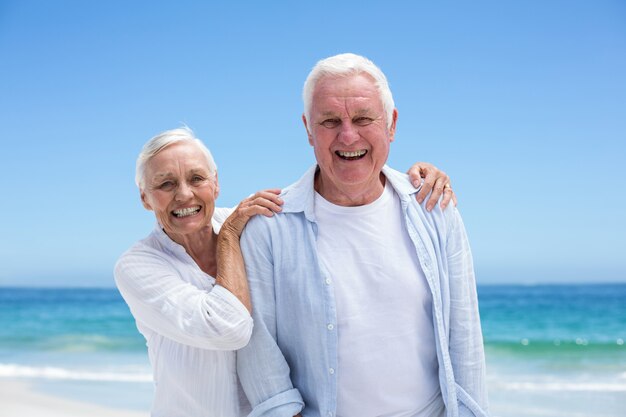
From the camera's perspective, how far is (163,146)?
2.47 m

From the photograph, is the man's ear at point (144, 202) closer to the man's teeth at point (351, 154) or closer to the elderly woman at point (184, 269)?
the elderly woman at point (184, 269)

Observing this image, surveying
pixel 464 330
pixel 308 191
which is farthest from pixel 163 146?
pixel 464 330

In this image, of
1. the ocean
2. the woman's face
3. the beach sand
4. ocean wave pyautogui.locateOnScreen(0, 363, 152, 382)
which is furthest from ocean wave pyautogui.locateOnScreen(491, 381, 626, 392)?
the woman's face

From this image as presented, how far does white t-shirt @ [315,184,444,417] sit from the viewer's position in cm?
235

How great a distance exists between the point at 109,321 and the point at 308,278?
1422cm

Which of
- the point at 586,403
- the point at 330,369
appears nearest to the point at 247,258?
the point at 330,369

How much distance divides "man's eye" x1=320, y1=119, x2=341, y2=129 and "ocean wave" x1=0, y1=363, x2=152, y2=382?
728cm

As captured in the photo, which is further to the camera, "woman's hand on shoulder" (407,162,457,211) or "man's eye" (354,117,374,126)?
"woman's hand on shoulder" (407,162,457,211)

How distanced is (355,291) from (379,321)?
13 centimetres

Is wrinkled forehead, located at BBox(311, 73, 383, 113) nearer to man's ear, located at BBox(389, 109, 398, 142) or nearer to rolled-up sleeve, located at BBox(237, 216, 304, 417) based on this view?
man's ear, located at BBox(389, 109, 398, 142)

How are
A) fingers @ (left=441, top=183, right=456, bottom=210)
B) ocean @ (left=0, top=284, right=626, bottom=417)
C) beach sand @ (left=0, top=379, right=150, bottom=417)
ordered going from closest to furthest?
fingers @ (left=441, top=183, right=456, bottom=210) → beach sand @ (left=0, top=379, right=150, bottom=417) → ocean @ (left=0, top=284, right=626, bottom=417)

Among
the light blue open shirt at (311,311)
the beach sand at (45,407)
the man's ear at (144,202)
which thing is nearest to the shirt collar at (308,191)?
the light blue open shirt at (311,311)

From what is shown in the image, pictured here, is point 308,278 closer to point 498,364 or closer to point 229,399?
point 229,399

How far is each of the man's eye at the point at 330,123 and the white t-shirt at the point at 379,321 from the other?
0.32 meters
